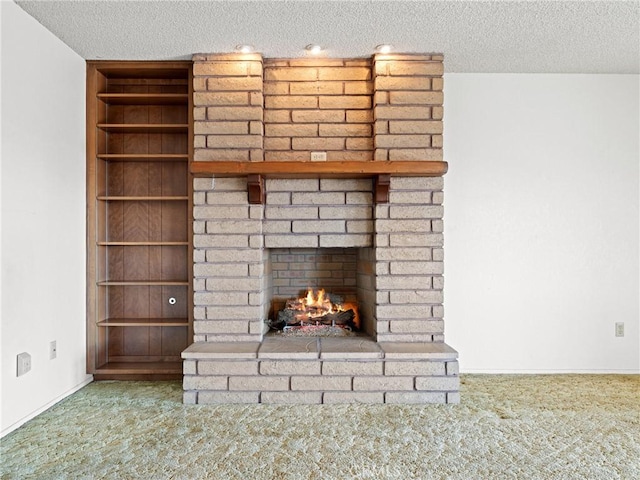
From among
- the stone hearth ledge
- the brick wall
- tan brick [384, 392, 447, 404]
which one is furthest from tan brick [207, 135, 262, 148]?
tan brick [384, 392, 447, 404]

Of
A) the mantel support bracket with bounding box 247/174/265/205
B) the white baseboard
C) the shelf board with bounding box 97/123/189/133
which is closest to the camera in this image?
the white baseboard

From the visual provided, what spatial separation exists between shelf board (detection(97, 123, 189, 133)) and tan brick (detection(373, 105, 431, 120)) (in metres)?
1.34

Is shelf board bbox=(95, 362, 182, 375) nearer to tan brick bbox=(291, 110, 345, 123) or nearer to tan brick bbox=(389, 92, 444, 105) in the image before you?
tan brick bbox=(291, 110, 345, 123)

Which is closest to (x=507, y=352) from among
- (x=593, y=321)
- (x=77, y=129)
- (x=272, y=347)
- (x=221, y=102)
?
(x=593, y=321)

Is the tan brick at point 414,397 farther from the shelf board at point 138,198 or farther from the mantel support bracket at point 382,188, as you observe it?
the shelf board at point 138,198

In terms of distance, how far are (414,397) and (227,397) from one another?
112 cm

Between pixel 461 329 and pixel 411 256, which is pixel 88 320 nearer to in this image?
pixel 411 256

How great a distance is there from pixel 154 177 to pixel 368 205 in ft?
5.36

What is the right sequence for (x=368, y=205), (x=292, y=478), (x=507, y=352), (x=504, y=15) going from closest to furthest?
(x=292, y=478) → (x=504, y=15) → (x=368, y=205) → (x=507, y=352)

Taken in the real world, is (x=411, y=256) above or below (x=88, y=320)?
above

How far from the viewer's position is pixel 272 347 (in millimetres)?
2580

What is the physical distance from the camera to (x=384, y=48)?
2.63 metres

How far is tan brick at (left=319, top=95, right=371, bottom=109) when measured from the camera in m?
2.80

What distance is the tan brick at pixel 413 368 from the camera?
2.50 metres
